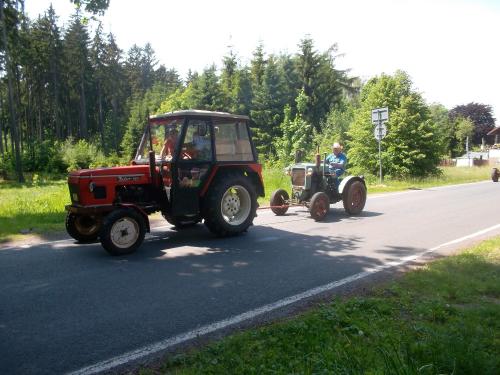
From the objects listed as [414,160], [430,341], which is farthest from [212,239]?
[414,160]

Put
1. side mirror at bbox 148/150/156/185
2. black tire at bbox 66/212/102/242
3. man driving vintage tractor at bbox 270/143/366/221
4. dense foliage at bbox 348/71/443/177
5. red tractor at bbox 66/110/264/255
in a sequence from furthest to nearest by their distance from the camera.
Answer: dense foliage at bbox 348/71/443/177 < man driving vintage tractor at bbox 270/143/366/221 < black tire at bbox 66/212/102/242 < side mirror at bbox 148/150/156/185 < red tractor at bbox 66/110/264/255

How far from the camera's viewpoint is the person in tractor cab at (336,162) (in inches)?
430

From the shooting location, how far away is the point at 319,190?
1059cm

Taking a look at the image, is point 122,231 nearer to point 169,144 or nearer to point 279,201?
point 169,144

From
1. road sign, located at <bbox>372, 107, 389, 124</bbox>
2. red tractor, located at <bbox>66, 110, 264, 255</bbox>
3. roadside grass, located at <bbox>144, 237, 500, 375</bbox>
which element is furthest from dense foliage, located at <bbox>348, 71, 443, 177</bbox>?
roadside grass, located at <bbox>144, 237, 500, 375</bbox>

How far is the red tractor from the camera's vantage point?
6.82 m

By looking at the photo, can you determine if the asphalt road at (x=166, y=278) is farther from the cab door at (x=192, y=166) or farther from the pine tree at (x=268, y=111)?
the pine tree at (x=268, y=111)

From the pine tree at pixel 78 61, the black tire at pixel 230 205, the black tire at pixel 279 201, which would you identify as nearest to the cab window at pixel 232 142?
the black tire at pixel 230 205

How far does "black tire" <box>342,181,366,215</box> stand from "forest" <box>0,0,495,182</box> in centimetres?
1253

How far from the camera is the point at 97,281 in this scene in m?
5.48

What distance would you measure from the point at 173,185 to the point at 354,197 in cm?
534

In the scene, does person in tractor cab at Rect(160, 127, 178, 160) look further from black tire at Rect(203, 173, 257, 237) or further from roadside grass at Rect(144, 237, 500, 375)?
roadside grass at Rect(144, 237, 500, 375)

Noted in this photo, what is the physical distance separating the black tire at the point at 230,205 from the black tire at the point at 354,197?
3222mm

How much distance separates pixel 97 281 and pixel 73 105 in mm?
62230
